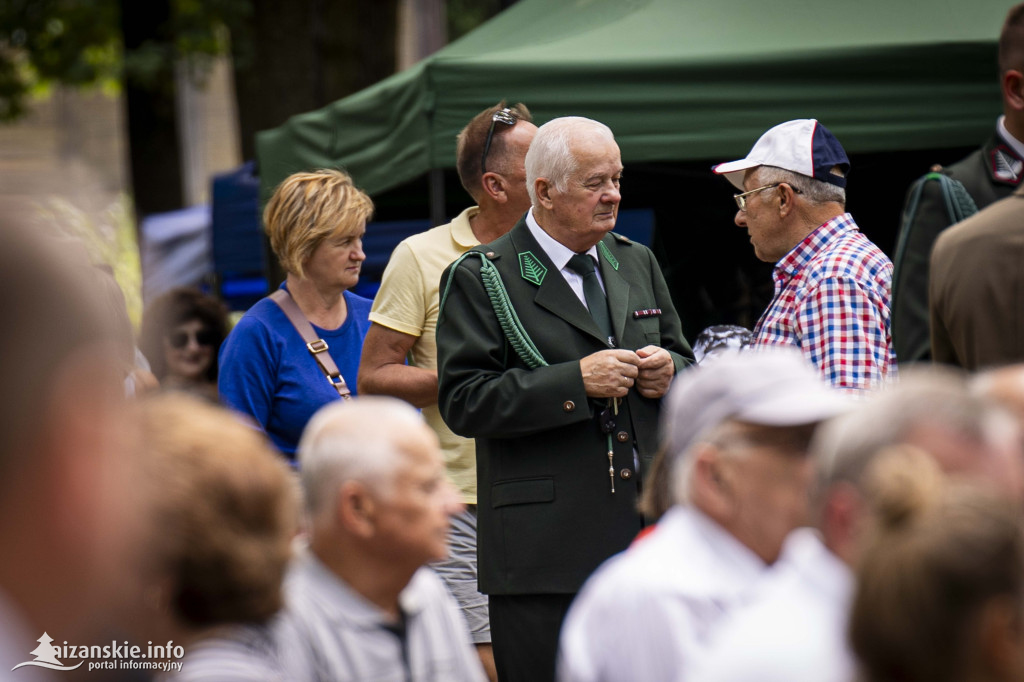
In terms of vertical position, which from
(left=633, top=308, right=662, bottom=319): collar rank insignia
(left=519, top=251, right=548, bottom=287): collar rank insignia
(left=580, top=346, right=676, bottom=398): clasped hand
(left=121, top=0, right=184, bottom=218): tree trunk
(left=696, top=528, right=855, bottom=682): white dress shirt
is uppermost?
(left=696, top=528, right=855, bottom=682): white dress shirt

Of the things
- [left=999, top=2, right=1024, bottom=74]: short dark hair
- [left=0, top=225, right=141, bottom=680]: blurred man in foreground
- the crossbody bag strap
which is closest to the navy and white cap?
[left=999, top=2, right=1024, bottom=74]: short dark hair

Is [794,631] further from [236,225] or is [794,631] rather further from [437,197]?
[236,225]

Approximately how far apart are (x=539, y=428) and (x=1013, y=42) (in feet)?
4.99

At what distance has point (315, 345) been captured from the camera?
13.6 ft

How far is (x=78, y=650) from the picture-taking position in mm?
1117

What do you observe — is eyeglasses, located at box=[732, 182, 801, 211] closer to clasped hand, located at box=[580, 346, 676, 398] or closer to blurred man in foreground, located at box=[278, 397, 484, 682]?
clasped hand, located at box=[580, 346, 676, 398]

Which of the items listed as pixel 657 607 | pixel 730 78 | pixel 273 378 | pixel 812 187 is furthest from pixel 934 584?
pixel 730 78

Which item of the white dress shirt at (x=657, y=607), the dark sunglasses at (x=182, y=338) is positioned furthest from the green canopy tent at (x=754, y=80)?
the white dress shirt at (x=657, y=607)

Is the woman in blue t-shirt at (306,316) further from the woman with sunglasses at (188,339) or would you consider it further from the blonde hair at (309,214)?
the woman with sunglasses at (188,339)

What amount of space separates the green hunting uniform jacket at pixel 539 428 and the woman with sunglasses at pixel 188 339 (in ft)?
5.37

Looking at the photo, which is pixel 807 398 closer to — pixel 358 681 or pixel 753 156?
pixel 358 681

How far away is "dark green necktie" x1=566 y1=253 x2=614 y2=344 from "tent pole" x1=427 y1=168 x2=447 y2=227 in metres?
1.66

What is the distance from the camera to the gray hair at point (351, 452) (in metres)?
2.43

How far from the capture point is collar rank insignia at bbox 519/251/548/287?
3.64 metres
